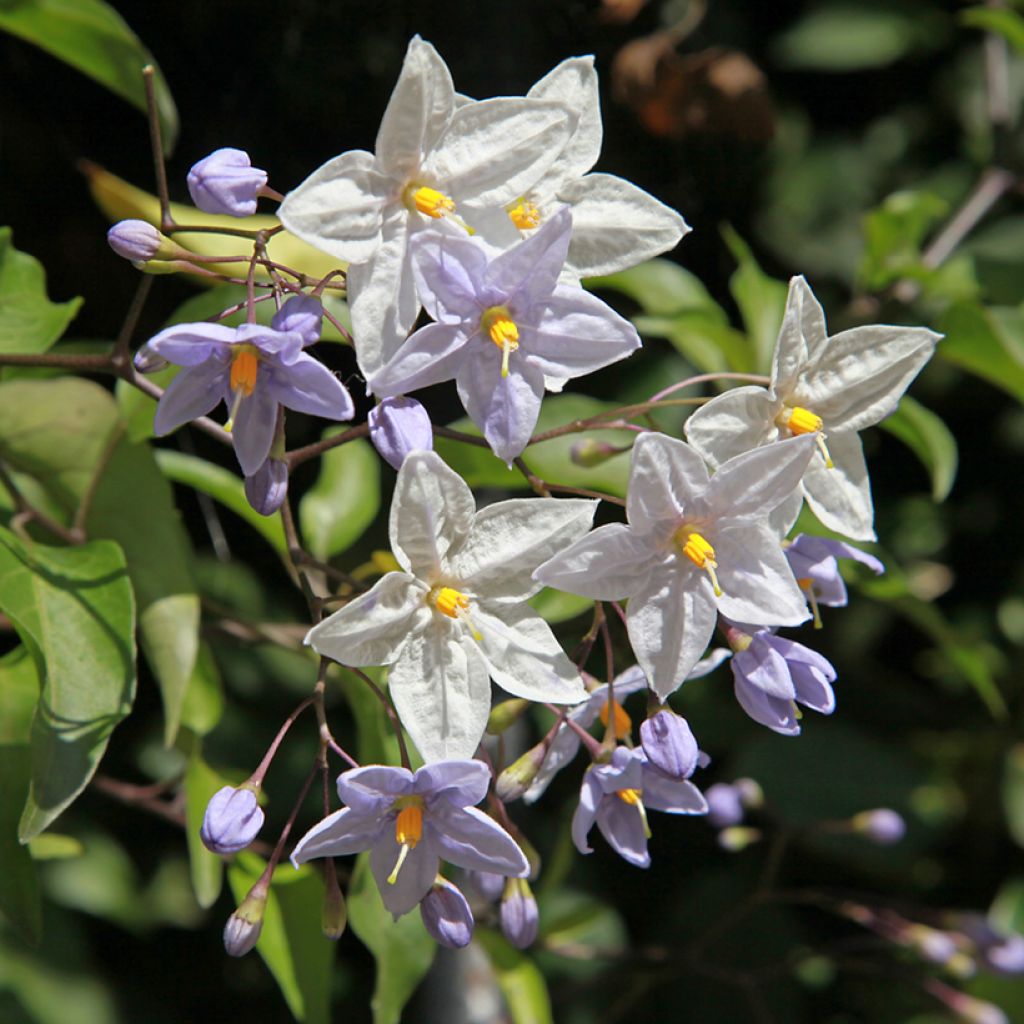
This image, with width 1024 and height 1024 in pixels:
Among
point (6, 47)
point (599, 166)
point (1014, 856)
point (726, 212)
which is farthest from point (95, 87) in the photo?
point (1014, 856)

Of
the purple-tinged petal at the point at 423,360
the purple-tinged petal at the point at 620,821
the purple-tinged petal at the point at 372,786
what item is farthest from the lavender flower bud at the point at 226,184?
the purple-tinged petal at the point at 620,821

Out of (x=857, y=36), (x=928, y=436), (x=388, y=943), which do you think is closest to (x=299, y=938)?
(x=388, y=943)

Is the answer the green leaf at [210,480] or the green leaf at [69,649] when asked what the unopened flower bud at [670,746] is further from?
the green leaf at [210,480]

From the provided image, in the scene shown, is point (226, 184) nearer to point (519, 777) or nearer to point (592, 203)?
point (592, 203)

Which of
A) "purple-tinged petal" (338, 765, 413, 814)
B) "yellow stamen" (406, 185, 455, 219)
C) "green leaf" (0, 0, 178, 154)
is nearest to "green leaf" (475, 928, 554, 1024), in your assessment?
"purple-tinged petal" (338, 765, 413, 814)

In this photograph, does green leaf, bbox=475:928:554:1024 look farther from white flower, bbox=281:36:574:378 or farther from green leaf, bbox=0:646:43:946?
white flower, bbox=281:36:574:378

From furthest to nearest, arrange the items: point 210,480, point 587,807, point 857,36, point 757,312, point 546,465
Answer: point 857,36 < point 757,312 < point 210,480 < point 546,465 < point 587,807
